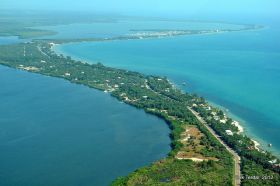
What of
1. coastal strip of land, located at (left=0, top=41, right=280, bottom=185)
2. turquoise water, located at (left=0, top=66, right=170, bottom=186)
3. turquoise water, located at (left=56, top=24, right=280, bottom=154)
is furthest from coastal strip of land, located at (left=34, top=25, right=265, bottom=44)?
turquoise water, located at (left=0, top=66, right=170, bottom=186)

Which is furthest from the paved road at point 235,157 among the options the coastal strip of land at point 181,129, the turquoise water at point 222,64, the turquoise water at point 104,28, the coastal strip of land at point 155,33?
the turquoise water at point 104,28

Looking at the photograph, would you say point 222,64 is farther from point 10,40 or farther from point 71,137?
point 10,40

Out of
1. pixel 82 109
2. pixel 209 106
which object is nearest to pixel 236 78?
pixel 209 106

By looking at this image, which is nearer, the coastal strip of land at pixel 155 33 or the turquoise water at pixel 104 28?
the coastal strip of land at pixel 155 33

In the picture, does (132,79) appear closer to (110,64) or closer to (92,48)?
(110,64)

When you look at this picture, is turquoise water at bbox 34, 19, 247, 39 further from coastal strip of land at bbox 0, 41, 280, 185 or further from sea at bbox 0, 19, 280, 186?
coastal strip of land at bbox 0, 41, 280, 185

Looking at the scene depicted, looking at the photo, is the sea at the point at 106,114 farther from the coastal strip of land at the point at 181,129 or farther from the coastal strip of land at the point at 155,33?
the coastal strip of land at the point at 155,33
